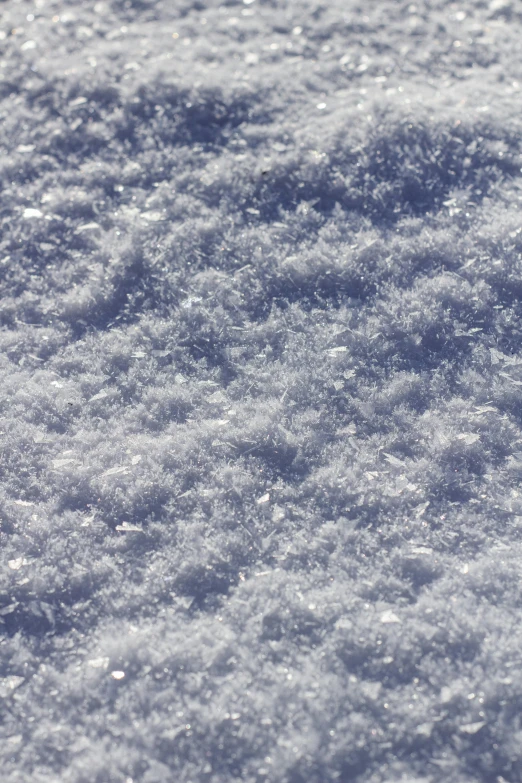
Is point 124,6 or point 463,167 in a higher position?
point 124,6

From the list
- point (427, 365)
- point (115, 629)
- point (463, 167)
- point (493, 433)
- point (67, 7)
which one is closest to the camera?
point (115, 629)

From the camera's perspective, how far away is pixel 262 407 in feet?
7.95

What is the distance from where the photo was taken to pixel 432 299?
8.90ft

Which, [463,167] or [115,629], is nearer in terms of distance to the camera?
[115,629]

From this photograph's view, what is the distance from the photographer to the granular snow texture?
1.82 m

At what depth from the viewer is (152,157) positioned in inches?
130

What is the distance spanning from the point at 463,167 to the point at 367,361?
127 cm

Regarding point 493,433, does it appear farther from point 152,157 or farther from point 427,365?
point 152,157

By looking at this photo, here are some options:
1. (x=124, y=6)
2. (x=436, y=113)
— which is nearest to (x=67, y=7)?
(x=124, y=6)

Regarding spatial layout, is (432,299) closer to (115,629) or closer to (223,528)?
(223,528)

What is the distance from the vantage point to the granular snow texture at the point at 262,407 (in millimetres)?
1822

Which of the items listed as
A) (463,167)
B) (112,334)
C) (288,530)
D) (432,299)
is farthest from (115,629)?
(463,167)

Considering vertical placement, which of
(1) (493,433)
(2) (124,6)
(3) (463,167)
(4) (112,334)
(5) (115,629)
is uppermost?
(2) (124,6)

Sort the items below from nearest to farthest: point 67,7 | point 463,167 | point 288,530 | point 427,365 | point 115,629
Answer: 1. point 115,629
2. point 288,530
3. point 427,365
4. point 463,167
5. point 67,7
